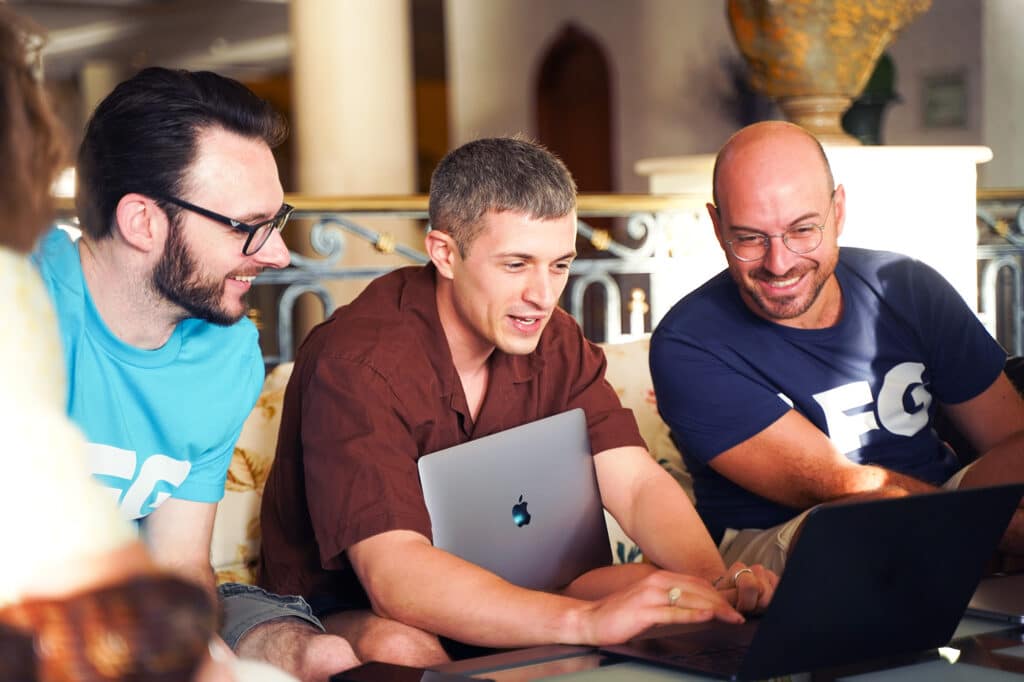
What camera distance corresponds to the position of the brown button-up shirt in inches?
67.9

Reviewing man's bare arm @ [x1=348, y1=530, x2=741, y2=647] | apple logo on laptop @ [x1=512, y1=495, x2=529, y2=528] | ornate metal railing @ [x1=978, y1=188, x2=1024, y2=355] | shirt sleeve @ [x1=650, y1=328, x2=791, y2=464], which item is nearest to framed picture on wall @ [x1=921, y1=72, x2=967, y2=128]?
ornate metal railing @ [x1=978, y1=188, x2=1024, y2=355]

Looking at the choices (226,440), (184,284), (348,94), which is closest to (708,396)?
(226,440)

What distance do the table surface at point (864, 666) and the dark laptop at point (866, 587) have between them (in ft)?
0.06

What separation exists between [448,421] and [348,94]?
3.30 meters

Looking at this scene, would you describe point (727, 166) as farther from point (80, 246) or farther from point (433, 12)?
point (433, 12)

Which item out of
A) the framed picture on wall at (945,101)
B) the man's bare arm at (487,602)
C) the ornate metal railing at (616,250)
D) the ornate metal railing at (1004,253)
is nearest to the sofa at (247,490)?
the man's bare arm at (487,602)

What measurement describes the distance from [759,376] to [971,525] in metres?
0.96

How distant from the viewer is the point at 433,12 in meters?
9.13

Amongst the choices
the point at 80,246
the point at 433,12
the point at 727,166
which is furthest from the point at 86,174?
the point at 433,12

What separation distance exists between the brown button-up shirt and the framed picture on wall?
5.63m

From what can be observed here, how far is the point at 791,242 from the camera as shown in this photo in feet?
7.36

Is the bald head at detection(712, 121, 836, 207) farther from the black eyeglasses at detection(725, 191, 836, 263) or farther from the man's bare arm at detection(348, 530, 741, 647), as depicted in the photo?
the man's bare arm at detection(348, 530, 741, 647)

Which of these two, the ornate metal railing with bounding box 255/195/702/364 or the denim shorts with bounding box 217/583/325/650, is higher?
the ornate metal railing with bounding box 255/195/702/364

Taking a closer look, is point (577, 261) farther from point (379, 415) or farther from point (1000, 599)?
point (1000, 599)
